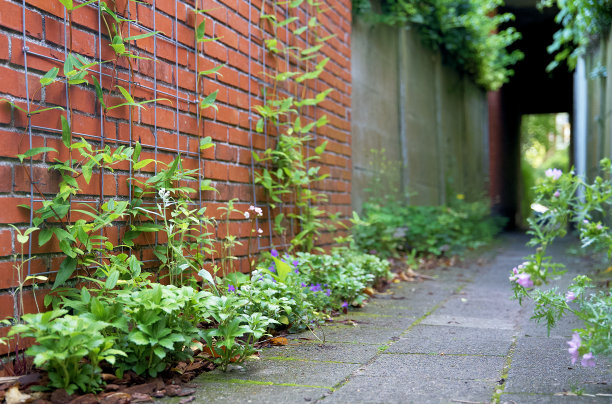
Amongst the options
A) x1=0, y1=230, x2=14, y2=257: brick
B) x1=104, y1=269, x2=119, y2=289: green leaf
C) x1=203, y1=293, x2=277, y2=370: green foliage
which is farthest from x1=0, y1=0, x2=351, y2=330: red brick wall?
x1=203, y1=293, x2=277, y2=370: green foliage

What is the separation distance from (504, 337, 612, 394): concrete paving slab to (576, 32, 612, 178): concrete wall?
3.48 metres

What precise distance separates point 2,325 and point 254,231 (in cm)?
147

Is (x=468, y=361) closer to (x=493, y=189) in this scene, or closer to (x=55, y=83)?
(x=55, y=83)

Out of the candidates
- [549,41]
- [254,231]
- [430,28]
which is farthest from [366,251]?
[549,41]

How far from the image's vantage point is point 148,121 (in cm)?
217

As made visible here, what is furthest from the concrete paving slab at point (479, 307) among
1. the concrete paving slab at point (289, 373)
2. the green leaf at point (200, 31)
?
the green leaf at point (200, 31)

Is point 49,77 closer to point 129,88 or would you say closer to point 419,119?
point 129,88

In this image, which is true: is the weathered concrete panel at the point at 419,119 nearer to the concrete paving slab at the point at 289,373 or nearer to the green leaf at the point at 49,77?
the concrete paving slab at the point at 289,373

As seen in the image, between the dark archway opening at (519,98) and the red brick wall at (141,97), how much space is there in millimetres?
9668

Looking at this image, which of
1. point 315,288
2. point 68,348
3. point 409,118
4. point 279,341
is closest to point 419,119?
point 409,118

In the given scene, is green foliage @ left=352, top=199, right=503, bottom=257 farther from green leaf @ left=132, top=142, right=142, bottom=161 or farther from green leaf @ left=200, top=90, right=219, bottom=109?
green leaf @ left=132, top=142, right=142, bottom=161

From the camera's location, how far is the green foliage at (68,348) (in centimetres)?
143

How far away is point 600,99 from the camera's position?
611 cm

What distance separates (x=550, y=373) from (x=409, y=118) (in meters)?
5.23
